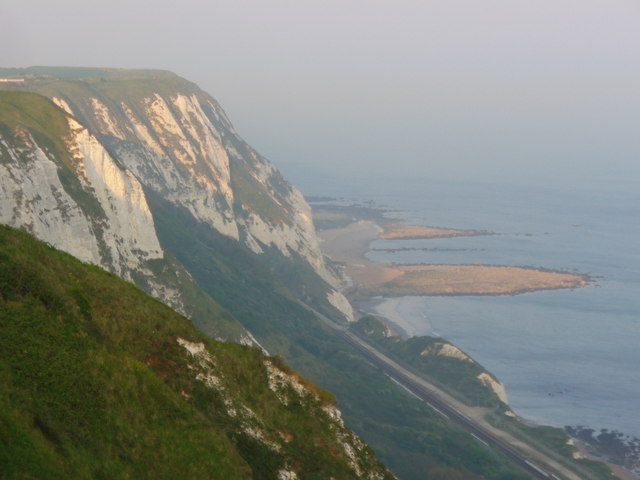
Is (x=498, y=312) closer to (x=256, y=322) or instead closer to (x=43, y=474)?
(x=256, y=322)

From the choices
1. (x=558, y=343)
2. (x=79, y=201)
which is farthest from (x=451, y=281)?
(x=79, y=201)

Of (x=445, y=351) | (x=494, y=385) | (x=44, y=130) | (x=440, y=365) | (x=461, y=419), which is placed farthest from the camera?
(x=445, y=351)

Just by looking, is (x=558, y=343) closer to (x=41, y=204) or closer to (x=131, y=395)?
(x=41, y=204)

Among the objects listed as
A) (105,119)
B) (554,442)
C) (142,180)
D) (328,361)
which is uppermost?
(105,119)

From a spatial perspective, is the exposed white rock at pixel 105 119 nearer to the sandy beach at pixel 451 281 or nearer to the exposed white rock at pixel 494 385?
the sandy beach at pixel 451 281

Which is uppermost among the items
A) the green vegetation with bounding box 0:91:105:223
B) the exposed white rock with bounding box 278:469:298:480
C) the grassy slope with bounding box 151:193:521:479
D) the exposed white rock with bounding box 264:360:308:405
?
the green vegetation with bounding box 0:91:105:223

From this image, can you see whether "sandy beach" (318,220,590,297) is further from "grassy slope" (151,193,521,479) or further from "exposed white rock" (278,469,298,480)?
"exposed white rock" (278,469,298,480)

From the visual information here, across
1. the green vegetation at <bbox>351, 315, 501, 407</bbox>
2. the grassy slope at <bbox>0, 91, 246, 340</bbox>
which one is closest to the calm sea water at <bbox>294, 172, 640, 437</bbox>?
the green vegetation at <bbox>351, 315, 501, 407</bbox>
